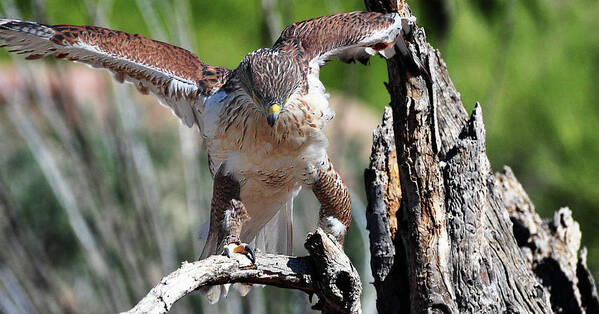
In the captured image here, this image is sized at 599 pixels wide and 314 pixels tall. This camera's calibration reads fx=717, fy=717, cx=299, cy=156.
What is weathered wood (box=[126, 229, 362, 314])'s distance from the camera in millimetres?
2709

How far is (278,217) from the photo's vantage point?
388 cm

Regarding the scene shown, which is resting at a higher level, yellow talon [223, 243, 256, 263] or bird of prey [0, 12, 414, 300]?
bird of prey [0, 12, 414, 300]

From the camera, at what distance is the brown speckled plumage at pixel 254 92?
3121mm

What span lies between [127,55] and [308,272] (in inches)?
51.7

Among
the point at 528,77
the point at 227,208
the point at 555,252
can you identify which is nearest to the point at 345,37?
the point at 227,208

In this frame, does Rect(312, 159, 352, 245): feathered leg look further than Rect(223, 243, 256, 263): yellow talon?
Yes

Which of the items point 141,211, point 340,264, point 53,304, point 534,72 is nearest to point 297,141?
point 340,264

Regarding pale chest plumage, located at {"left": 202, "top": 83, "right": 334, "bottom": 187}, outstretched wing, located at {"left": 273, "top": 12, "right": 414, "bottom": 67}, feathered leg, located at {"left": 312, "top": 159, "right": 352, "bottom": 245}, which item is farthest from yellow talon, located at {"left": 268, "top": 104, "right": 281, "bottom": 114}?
feathered leg, located at {"left": 312, "top": 159, "right": 352, "bottom": 245}

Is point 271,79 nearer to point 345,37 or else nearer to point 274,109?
point 274,109

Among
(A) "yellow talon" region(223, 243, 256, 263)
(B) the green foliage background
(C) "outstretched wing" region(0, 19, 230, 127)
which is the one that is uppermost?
(B) the green foliage background

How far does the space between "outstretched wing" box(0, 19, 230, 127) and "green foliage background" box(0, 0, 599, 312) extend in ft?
18.4

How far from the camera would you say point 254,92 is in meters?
3.04

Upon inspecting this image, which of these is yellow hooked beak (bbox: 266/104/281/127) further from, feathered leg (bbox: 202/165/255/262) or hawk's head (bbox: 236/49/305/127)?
feathered leg (bbox: 202/165/255/262)

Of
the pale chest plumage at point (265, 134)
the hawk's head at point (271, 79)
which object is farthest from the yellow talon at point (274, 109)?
the pale chest plumage at point (265, 134)
